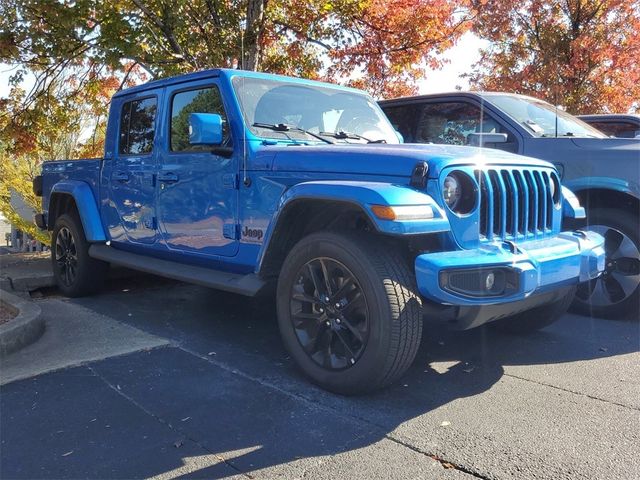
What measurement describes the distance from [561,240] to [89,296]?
185 inches

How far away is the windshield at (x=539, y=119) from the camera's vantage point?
17.7 ft

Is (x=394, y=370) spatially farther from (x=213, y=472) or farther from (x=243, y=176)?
(x=243, y=176)

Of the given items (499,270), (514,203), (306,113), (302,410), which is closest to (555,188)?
(514,203)

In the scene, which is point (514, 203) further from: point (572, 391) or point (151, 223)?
point (151, 223)

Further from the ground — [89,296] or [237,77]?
[237,77]

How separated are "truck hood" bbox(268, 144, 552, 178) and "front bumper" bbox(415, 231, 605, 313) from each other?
0.50 meters

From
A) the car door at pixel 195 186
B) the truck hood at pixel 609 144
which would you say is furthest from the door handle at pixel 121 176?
the truck hood at pixel 609 144

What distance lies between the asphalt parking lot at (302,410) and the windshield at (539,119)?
1.85 meters

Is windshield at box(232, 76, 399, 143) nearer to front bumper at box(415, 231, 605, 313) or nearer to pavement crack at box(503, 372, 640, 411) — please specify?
front bumper at box(415, 231, 605, 313)

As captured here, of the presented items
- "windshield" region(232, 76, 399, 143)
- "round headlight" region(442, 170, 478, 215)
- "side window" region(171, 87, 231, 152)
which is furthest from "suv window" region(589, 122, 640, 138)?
"side window" region(171, 87, 231, 152)

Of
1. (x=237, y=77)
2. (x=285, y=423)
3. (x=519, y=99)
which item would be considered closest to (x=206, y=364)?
(x=285, y=423)

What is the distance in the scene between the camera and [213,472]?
8.37 feet

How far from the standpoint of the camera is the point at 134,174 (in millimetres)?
5172

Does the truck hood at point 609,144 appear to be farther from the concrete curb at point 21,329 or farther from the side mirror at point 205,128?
the concrete curb at point 21,329
